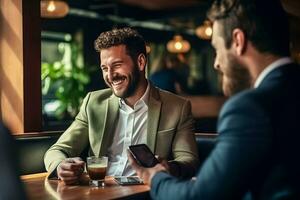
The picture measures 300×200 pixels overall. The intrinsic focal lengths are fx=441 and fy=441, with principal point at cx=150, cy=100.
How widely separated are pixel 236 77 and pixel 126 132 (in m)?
1.16

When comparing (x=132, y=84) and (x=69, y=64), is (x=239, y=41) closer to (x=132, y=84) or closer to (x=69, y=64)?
(x=132, y=84)

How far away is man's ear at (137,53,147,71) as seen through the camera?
2.38 metres

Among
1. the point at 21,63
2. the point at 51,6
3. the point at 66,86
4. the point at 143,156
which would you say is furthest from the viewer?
the point at 66,86

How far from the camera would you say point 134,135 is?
2342 millimetres

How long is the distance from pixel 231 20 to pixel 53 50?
24.9 ft

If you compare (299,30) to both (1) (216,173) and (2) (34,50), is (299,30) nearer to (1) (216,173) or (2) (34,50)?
(2) (34,50)

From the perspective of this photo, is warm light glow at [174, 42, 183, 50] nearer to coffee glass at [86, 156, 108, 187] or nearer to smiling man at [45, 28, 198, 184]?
smiling man at [45, 28, 198, 184]

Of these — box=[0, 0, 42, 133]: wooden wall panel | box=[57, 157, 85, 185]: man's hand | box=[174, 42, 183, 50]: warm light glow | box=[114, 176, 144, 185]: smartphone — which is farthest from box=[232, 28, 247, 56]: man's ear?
box=[174, 42, 183, 50]: warm light glow

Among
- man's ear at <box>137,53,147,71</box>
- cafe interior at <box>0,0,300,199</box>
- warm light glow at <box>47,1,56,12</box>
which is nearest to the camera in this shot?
man's ear at <box>137,53,147,71</box>

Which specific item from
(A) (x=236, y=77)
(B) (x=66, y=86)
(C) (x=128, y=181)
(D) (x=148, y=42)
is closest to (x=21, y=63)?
(C) (x=128, y=181)

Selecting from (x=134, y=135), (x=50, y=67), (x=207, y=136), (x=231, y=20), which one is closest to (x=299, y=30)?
(x=50, y=67)

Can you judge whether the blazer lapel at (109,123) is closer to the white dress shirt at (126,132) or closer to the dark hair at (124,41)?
the white dress shirt at (126,132)

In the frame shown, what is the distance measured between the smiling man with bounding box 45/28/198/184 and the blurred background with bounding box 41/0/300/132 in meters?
2.58

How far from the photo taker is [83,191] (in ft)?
5.64
